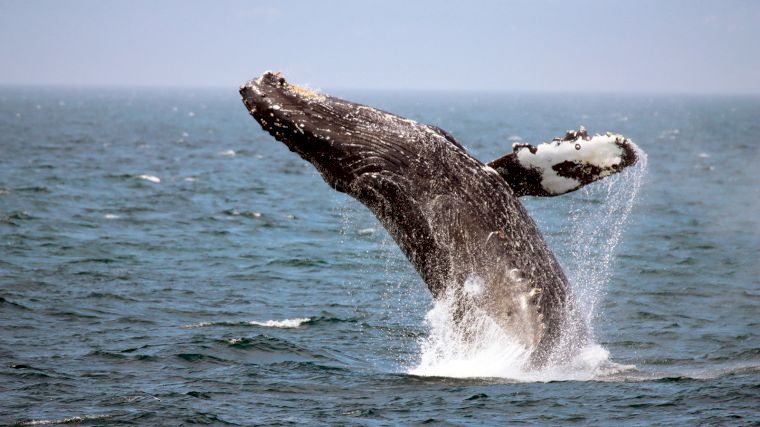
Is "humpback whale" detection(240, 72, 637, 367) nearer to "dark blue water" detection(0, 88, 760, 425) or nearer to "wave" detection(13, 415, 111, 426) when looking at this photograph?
"dark blue water" detection(0, 88, 760, 425)

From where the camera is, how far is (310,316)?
16.0 metres

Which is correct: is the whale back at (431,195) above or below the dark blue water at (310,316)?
above

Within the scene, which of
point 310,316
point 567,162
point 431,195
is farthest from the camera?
point 310,316

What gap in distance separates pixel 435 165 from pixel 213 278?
8916mm

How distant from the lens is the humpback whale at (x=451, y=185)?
11.1 m

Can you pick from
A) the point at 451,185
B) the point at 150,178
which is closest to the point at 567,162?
the point at 451,185

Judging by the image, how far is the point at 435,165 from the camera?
1120cm

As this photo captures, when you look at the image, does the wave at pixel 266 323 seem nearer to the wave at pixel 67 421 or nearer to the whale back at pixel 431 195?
the whale back at pixel 431 195

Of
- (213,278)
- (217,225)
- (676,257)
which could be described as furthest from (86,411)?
(217,225)

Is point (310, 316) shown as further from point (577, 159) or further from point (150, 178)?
point (150, 178)

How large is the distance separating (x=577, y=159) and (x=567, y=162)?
0.35 ft

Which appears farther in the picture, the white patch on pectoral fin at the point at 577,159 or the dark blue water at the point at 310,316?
the white patch on pectoral fin at the point at 577,159

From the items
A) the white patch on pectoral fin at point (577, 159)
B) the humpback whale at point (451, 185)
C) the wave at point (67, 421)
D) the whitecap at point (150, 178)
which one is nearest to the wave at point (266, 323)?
the humpback whale at point (451, 185)

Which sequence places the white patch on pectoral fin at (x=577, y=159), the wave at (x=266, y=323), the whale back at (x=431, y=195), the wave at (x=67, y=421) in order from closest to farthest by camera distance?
the wave at (x=67, y=421), the whale back at (x=431, y=195), the white patch on pectoral fin at (x=577, y=159), the wave at (x=266, y=323)
